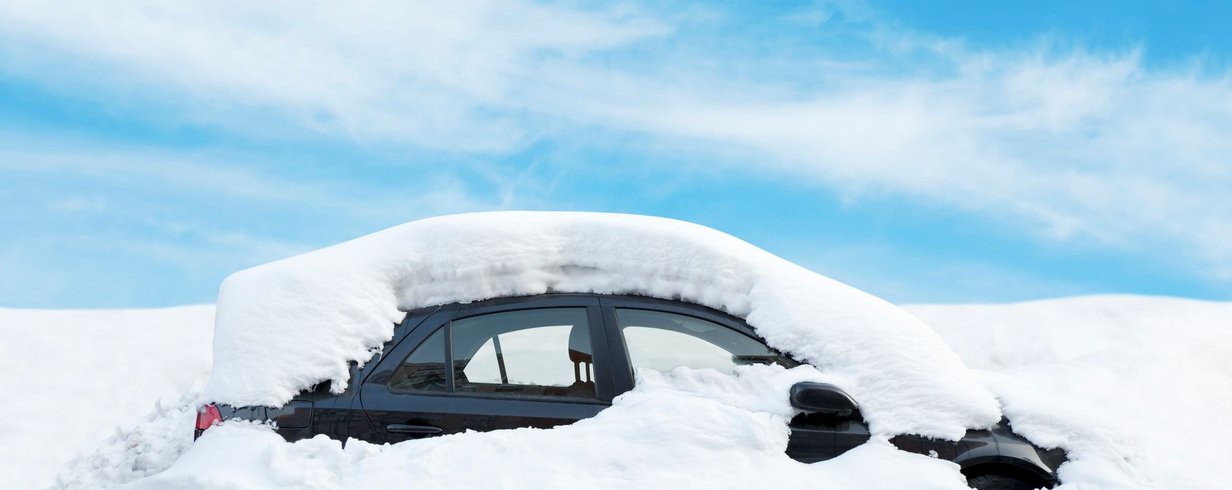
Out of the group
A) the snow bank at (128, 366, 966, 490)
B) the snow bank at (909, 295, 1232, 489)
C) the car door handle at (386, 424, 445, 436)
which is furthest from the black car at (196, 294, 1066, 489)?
the snow bank at (909, 295, 1232, 489)

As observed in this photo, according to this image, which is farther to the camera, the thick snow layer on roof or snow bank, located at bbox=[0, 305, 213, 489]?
snow bank, located at bbox=[0, 305, 213, 489]

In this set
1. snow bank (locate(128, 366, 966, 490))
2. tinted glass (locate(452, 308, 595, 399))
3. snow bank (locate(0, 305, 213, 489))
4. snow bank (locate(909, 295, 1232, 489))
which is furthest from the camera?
snow bank (locate(0, 305, 213, 489))

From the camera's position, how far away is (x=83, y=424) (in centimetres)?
892

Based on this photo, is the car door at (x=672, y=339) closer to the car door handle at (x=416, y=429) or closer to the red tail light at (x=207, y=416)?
the car door handle at (x=416, y=429)

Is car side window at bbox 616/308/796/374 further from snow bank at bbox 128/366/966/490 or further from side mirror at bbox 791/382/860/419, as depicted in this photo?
side mirror at bbox 791/382/860/419

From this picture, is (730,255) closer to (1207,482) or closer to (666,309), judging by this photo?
(666,309)

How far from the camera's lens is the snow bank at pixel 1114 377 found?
448 centimetres

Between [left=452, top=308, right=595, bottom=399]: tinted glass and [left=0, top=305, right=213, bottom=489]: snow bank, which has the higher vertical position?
[left=0, top=305, right=213, bottom=489]: snow bank

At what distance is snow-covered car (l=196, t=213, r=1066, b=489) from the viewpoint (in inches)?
168

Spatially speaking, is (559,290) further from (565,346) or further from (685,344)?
(685,344)

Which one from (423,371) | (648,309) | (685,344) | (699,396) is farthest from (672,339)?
(423,371)

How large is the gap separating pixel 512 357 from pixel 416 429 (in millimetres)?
579

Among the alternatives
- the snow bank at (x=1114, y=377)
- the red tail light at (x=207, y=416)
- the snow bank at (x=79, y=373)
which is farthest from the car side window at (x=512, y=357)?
the snow bank at (x=79, y=373)

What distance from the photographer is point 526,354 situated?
4.45 meters
